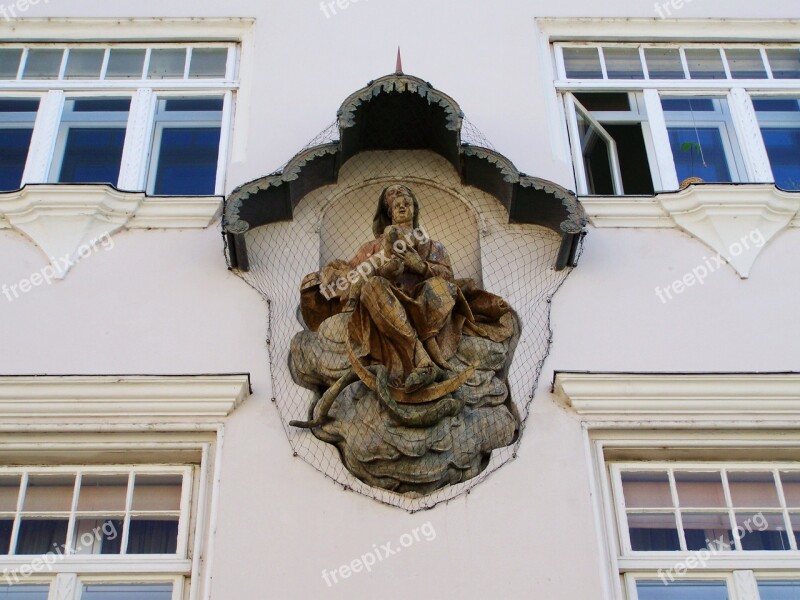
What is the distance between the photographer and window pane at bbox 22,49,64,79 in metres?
8.91

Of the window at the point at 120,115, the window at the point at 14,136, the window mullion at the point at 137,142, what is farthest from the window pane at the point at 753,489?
the window at the point at 14,136

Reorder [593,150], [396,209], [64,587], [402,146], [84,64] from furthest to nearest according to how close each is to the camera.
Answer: [84,64]
[593,150]
[402,146]
[396,209]
[64,587]

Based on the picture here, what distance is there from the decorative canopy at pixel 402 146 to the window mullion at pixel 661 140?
1092mm

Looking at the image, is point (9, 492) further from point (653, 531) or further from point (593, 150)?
point (593, 150)

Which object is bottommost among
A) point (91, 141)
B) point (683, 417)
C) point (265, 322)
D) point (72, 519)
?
point (72, 519)

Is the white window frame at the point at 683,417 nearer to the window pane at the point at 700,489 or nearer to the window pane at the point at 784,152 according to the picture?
the window pane at the point at 700,489

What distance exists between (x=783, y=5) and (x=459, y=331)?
4059 millimetres

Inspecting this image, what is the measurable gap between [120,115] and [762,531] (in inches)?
193

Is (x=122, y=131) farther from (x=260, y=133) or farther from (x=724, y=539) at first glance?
(x=724, y=539)

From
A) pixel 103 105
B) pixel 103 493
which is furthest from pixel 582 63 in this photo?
pixel 103 493

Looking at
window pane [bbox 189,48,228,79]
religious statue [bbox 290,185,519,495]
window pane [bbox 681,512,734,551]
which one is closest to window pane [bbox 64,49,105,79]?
window pane [bbox 189,48,228,79]

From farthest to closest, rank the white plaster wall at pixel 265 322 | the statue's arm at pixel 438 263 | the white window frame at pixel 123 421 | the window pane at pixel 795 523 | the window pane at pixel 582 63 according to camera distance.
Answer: the window pane at pixel 582 63, the statue's arm at pixel 438 263, the white window frame at pixel 123 421, the window pane at pixel 795 523, the white plaster wall at pixel 265 322

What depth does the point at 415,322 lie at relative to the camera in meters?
6.84

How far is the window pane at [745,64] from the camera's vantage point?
29.8ft
